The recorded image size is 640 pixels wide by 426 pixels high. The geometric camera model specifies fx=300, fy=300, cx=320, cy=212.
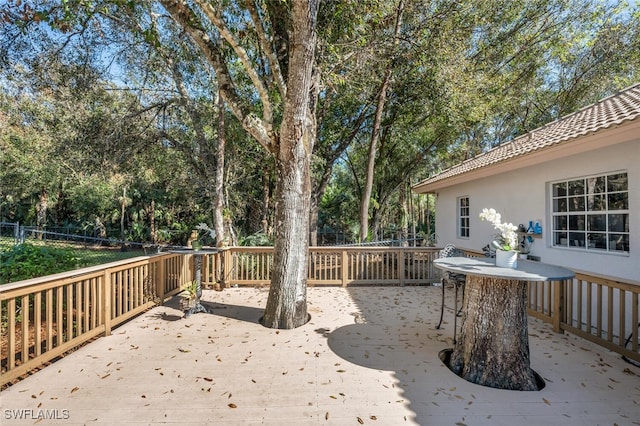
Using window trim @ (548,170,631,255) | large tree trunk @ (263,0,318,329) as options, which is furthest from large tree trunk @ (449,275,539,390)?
window trim @ (548,170,631,255)

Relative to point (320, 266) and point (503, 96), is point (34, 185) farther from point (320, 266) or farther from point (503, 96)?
point (503, 96)

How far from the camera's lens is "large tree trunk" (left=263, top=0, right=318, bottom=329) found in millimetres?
3771

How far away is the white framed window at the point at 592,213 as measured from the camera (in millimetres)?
3859

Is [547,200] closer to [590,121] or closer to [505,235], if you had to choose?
[590,121]

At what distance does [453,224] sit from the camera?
26.1 feet

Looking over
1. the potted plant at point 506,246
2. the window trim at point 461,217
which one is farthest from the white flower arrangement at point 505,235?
the window trim at point 461,217

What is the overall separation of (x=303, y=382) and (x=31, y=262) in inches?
A: 154

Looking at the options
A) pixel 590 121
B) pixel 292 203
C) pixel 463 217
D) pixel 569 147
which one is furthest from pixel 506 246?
pixel 463 217

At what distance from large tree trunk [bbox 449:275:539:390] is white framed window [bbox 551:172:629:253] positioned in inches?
95.7

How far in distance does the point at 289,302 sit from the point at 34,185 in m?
19.9

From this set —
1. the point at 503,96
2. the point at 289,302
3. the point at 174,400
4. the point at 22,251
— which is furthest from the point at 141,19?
the point at 503,96

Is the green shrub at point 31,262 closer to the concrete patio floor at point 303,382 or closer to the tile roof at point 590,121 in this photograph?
the concrete patio floor at point 303,382

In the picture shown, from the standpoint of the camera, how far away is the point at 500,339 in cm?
259

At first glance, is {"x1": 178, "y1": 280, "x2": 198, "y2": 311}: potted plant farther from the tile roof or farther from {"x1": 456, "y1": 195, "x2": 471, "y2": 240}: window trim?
{"x1": 456, "y1": 195, "x2": 471, "y2": 240}: window trim
